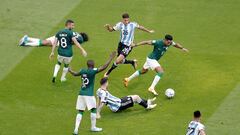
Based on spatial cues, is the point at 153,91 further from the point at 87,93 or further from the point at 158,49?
the point at 87,93

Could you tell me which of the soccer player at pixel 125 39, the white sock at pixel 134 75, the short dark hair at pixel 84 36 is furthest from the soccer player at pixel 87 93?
the short dark hair at pixel 84 36

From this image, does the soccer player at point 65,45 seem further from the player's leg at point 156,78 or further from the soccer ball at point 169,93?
the soccer ball at point 169,93

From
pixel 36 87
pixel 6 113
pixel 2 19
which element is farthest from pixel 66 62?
pixel 2 19

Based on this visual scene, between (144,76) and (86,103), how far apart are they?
498 centimetres

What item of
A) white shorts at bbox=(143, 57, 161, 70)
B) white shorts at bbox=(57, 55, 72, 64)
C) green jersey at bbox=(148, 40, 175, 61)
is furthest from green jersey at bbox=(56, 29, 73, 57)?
green jersey at bbox=(148, 40, 175, 61)

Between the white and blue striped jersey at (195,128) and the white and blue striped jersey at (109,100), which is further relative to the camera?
the white and blue striped jersey at (109,100)

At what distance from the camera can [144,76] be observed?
27312 mm

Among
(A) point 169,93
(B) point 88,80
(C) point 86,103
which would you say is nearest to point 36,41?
(A) point 169,93

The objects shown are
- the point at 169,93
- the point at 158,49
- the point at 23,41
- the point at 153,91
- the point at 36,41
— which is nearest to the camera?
the point at 169,93

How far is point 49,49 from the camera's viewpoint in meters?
29.4

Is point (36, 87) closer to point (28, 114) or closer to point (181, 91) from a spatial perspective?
point (28, 114)

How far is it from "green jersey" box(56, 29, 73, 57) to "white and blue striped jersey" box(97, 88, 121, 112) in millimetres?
2807

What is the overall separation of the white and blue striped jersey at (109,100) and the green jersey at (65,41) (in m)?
2.81

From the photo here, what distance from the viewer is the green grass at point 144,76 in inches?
938
